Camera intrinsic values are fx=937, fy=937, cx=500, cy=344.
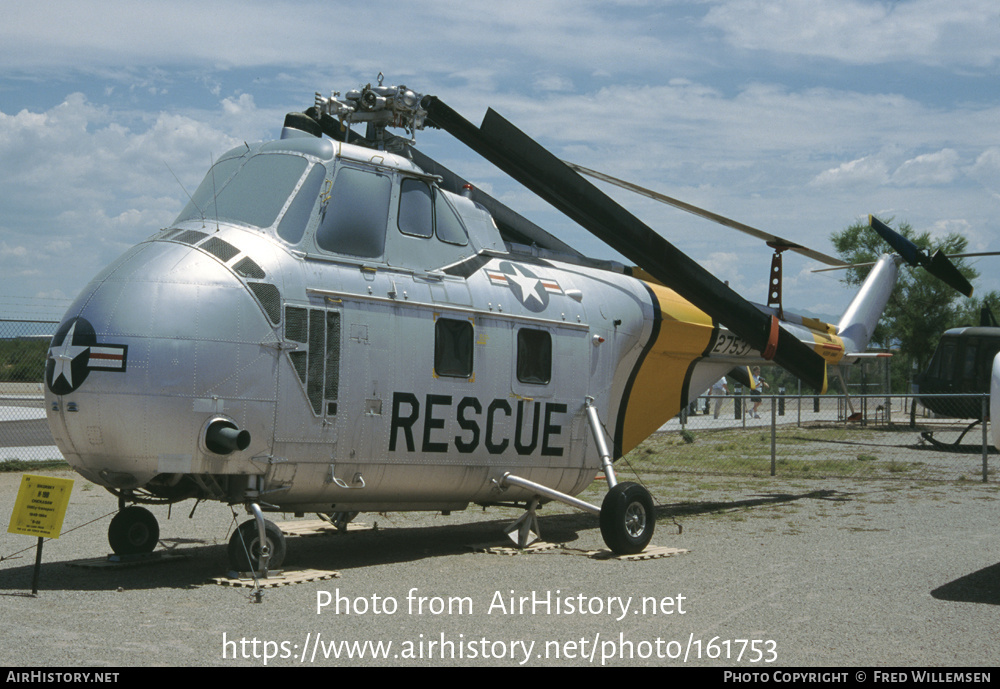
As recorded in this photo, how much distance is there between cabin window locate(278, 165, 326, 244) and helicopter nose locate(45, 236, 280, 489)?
75 cm

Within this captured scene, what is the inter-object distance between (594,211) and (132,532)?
6132 millimetres

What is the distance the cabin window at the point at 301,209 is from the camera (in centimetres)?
872

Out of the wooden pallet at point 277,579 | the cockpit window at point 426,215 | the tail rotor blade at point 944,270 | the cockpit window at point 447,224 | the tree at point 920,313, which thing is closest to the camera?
the wooden pallet at point 277,579

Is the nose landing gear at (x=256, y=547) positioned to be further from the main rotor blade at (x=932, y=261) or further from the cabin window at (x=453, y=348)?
the main rotor blade at (x=932, y=261)

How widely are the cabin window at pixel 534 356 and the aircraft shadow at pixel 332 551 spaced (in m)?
1.99

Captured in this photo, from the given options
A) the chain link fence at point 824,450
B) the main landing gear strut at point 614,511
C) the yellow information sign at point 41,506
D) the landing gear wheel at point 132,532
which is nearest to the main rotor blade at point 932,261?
the chain link fence at point 824,450

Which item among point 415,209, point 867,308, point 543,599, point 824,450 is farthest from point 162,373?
point 824,450

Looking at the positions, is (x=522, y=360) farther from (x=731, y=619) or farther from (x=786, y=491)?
(x=786, y=491)

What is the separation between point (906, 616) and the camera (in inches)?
278

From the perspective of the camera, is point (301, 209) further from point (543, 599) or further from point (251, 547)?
point (543, 599)

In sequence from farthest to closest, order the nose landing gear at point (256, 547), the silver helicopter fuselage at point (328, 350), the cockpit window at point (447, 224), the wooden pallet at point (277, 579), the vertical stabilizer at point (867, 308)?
the vertical stabilizer at point (867, 308), the cockpit window at point (447, 224), the nose landing gear at point (256, 547), the wooden pallet at point (277, 579), the silver helicopter fuselage at point (328, 350)

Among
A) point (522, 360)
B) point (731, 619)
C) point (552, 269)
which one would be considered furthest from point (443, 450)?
point (731, 619)

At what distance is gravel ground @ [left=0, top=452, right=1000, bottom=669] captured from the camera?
19.7 ft

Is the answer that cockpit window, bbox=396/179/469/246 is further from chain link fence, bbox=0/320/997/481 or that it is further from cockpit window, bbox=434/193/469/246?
chain link fence, bbox=0/320/997/481
